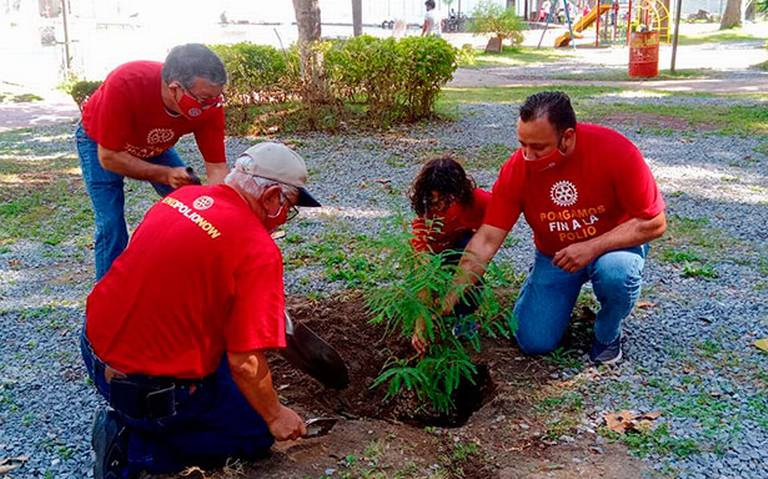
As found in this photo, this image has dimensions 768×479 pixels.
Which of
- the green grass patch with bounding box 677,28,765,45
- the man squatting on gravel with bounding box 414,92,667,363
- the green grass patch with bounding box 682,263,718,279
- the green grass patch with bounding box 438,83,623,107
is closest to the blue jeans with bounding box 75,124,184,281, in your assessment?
the man squatting on gravel with bounding box 414,92,667,363

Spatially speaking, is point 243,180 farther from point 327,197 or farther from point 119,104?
point 327,197

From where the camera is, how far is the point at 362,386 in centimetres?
360

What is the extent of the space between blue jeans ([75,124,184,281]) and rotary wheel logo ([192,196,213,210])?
1647 millimetres

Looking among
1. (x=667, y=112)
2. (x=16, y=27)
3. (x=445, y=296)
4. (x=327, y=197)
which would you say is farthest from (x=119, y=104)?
(x=16, y=27)

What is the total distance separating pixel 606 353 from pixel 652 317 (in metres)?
0.67

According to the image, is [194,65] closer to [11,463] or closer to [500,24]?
[11,463]

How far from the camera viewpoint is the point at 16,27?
62.8 feet

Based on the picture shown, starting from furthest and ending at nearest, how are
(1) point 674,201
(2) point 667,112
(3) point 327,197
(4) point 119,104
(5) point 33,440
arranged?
(2) point 667,112
(3) point 327,197
(1) point 674,201
(4) point 119,104
(5) point 33,440

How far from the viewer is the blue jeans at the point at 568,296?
346 centimetres

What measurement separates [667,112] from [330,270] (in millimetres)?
8015

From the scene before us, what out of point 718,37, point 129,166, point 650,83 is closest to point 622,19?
point 718,37

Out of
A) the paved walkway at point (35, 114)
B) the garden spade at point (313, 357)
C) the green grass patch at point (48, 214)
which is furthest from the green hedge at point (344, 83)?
the garden spade at point (313, 357)

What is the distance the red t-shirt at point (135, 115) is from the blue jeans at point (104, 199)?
154mm

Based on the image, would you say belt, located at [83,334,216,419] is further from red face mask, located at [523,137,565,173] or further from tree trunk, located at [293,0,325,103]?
tree trunk, located at [293,0,325,103]
